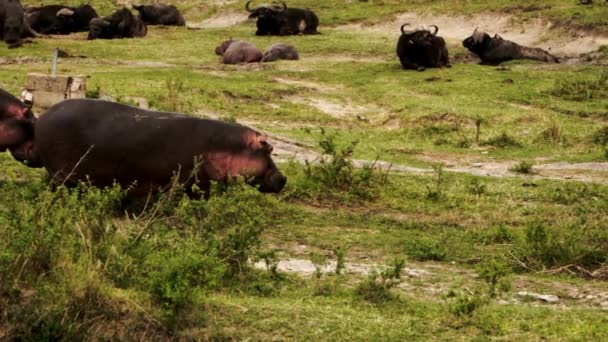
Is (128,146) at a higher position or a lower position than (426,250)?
higher

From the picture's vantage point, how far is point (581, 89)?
20.3 metres

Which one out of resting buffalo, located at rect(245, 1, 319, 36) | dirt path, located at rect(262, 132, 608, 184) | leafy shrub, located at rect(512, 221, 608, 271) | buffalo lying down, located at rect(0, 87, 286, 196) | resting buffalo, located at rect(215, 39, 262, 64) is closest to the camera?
leafy shrub, located at rect(512, 221, 608, 271)

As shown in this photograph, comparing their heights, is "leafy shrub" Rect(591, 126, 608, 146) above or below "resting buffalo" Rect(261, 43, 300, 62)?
above

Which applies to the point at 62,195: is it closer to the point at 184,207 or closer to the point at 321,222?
the point at 184,207

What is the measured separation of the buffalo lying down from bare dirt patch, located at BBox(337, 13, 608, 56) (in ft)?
57.5

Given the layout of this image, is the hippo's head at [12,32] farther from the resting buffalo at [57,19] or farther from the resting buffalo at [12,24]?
the resting buffalo at [57,19]

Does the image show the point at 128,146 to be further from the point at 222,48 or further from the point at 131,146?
the point at 222,48

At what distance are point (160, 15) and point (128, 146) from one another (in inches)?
1009

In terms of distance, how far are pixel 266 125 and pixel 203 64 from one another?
8126 millimetres

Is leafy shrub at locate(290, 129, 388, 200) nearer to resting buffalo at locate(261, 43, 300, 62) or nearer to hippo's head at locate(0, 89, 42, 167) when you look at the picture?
hippo's head at locate(0, 89, 42, 167)

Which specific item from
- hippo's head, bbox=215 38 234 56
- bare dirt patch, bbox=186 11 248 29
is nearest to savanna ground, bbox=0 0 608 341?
hippo's head, bbox=215 38 234 56

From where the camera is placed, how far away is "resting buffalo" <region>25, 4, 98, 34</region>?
31.3m

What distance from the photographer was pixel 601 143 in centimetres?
1673

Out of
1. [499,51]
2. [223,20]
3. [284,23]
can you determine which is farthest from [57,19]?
[499,51]
